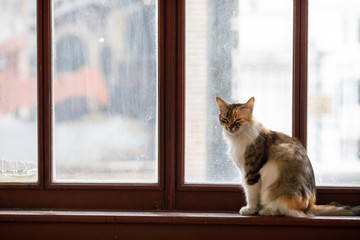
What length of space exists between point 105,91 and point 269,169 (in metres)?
1.08

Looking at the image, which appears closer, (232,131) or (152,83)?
(232,131)

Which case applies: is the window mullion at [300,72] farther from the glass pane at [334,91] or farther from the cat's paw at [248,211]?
the cat's paw at [248,211]

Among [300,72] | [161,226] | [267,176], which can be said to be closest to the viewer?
[267,176]

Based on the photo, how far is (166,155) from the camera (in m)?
2.72

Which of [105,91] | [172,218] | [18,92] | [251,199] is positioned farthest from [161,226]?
[18,92]

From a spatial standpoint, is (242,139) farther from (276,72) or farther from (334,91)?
(334,91)

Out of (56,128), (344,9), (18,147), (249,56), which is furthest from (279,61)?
(18,147)

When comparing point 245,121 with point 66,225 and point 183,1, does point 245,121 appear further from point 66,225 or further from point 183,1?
point 66,225

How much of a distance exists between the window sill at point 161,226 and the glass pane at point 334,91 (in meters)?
0.37

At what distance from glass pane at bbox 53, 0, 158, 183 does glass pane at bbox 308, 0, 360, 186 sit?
948 millimetres

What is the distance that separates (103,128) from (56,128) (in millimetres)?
289

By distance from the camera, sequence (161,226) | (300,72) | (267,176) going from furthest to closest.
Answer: (300,72)
(161,226)
(267,176)

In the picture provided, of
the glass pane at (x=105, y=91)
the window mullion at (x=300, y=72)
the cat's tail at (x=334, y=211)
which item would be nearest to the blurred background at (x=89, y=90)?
the glass pane at (x=105, y=91)

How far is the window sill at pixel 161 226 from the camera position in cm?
246
